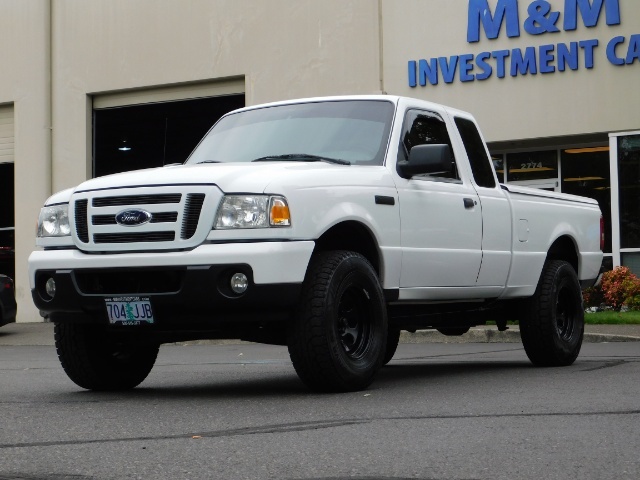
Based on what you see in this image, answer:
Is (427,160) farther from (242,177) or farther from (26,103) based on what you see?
(26,103)

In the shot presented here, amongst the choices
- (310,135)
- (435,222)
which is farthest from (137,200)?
(435,222)

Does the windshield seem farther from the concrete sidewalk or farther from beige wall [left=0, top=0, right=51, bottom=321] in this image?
beige wall [left=0, top=0, right=51, bottom=321]

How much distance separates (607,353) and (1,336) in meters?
12.3

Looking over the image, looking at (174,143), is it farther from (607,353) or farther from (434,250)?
(434,250)

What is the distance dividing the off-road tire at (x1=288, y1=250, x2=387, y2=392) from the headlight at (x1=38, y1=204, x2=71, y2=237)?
1.61 meters

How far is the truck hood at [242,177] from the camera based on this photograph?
7.44 meters

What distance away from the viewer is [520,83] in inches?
844

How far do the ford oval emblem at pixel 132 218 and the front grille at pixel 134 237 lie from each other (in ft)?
0.22

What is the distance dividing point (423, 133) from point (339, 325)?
6.67 ft

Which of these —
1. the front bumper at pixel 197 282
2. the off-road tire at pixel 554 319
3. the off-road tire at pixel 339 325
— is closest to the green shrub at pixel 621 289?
the off-road tire at pixel 554 319

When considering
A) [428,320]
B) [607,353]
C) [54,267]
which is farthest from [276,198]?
[607,353]

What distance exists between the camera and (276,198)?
24.2 feet

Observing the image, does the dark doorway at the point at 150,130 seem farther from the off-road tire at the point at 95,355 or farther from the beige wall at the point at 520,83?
the off-road tire at the point at 95,355

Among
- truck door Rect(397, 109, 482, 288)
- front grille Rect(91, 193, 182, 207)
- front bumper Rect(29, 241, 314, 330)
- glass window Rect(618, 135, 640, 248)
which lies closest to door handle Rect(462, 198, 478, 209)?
truck door Rect(397, 109, 482, 288)
